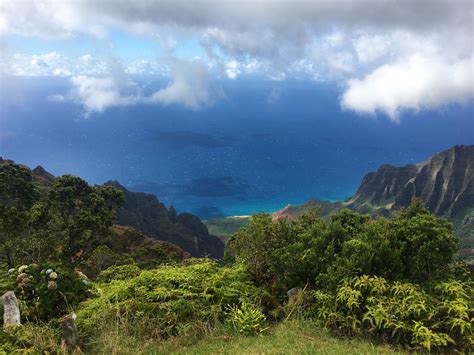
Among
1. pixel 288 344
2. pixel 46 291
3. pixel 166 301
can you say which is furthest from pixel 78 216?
pixel 288 344

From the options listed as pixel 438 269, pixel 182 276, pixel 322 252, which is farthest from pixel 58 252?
pixel 438 269

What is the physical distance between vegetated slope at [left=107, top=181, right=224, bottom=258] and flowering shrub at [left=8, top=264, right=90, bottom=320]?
9532cm

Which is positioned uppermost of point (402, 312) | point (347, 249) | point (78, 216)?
point (78, 216)

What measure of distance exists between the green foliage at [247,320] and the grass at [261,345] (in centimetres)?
18

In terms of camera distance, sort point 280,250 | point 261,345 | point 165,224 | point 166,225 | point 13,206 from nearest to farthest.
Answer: point 261,345, point 280,250, point 13,206, point 166,225, point 165,224

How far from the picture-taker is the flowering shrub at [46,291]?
29.5 feet

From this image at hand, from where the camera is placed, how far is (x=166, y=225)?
11994 cm

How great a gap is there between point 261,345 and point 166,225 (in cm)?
11527

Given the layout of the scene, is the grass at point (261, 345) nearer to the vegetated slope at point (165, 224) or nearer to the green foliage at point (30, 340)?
the green foliage at point (30, 340)

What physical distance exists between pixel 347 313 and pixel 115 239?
41.6 meters

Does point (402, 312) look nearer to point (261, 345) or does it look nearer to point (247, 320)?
point (261, 345)

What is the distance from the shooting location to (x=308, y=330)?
8.48 m

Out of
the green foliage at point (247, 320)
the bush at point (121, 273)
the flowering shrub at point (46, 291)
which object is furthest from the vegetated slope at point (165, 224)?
the green foliage at point (247, 320)

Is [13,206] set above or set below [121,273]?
above
